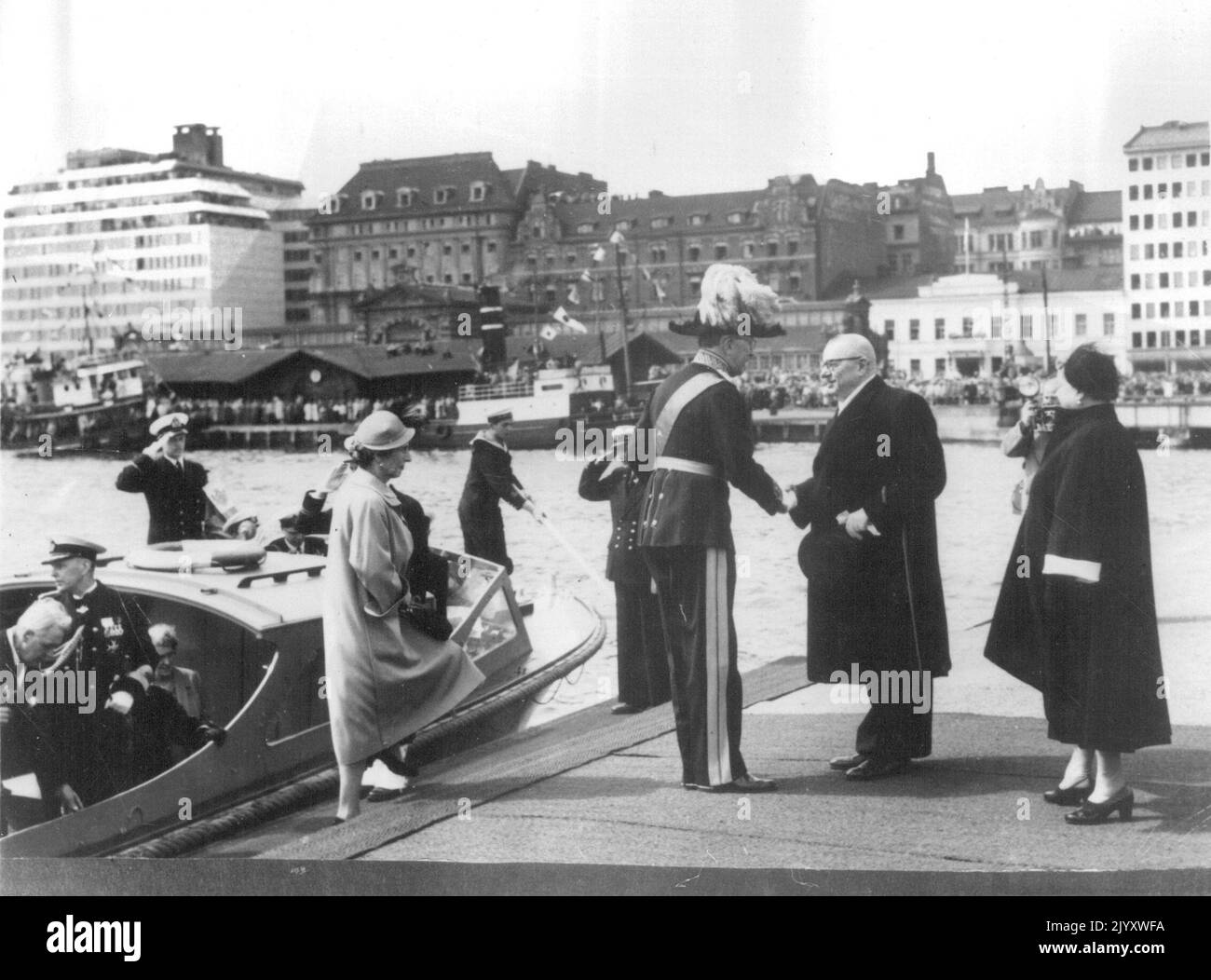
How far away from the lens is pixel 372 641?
4.36m

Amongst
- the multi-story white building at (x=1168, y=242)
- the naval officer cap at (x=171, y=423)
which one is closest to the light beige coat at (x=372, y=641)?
the naval officer cap at (x=171, y=423)

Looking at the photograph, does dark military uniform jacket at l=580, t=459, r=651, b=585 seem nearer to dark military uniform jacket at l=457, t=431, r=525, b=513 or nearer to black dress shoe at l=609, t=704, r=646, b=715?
dark military uniform jacket at l=457, t=431, r=525, b=513

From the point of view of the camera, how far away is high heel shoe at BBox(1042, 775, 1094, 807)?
4113 mm

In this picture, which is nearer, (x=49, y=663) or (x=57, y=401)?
(x=49, y=663)

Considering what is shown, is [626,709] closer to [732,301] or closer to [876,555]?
[876,555]

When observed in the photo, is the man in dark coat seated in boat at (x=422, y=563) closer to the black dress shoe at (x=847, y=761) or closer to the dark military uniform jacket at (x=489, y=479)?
the dark military uniform jacket at (x=489, y=479)

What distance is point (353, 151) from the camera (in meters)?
5.32

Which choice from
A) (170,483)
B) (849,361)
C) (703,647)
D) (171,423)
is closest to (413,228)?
(171,423)

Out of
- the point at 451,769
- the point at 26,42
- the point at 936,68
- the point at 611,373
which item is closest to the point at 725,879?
the point at 451,769

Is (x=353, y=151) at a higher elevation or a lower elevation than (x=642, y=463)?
higher
